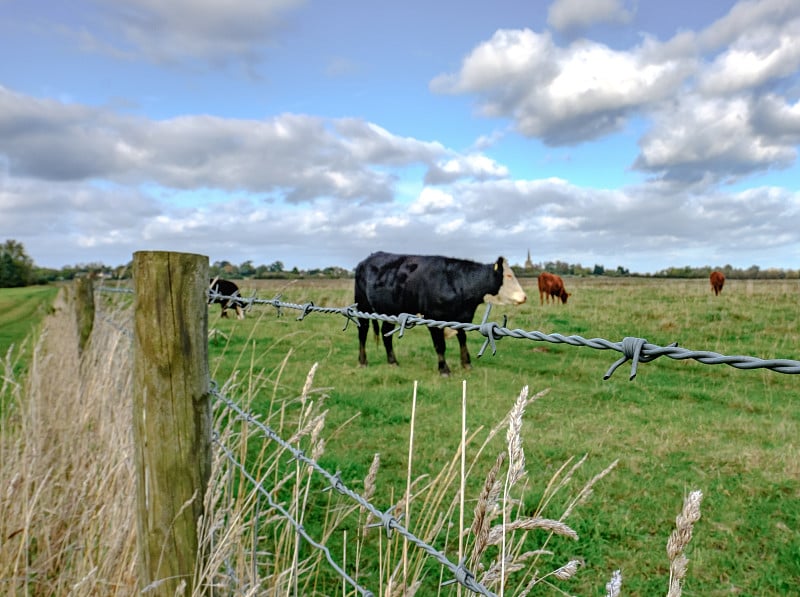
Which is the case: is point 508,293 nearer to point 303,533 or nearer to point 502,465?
point 502,465

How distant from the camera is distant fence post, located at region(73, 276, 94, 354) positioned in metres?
5.75

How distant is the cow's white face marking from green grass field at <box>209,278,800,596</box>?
102 centimetres

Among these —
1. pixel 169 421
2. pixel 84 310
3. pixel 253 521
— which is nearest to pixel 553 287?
pixel 84 310

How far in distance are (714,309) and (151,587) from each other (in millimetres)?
13194

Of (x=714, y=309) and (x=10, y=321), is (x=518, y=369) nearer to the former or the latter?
(x=714, y=309)

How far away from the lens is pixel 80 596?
2.09 m

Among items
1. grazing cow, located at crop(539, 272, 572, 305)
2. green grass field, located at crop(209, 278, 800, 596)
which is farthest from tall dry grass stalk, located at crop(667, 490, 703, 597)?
grazing cow, located at crop(539, 272, 572, 305)

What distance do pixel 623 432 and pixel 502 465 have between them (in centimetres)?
291

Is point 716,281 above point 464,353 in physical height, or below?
above

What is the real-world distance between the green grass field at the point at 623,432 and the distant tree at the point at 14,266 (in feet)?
220

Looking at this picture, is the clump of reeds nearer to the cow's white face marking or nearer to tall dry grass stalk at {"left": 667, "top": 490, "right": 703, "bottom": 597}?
tall dry grass stalk at {"left": 667, "top": 490, "right": 703, "bottom": 597}

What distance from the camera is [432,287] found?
8.70m

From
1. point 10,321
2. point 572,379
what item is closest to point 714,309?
point 572,379

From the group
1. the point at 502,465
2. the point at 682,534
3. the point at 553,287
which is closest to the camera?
the point at 682,534
